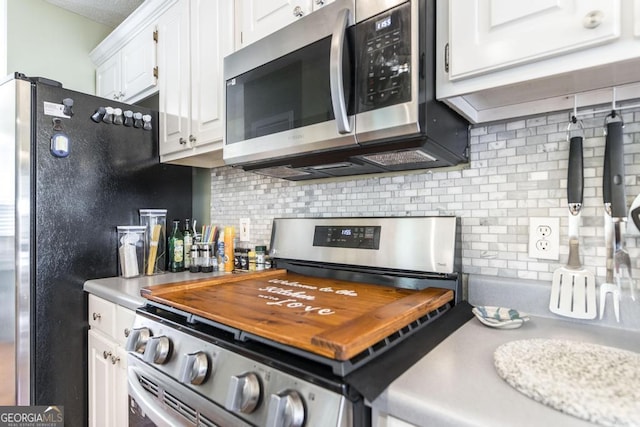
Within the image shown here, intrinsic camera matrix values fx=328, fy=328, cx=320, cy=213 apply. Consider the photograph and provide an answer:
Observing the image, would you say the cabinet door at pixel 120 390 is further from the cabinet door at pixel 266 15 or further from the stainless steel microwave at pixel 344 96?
the cabinet door at pixel 266 15

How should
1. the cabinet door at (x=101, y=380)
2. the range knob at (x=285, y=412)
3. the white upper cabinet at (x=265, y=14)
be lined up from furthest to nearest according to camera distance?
the cabinet door at (x=101, y=380) → the white upper cabinet at (x=265, y=14) → the range knob at (x=285, y=412)

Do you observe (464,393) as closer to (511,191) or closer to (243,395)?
(243,395)

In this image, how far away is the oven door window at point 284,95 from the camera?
0.99 metres

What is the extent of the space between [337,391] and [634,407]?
427 millimetres

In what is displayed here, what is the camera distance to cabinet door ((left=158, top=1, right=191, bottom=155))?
1.66 m

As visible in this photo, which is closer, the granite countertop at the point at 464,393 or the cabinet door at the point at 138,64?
the granite countertop at the point at 464,393

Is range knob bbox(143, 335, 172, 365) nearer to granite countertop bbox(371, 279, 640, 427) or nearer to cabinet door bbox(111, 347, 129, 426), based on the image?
cabinet door bbox(111, 347, 129, 426)

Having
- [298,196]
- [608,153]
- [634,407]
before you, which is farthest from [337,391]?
[298,196]

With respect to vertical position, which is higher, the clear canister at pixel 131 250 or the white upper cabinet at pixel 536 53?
the white upper cabinet at pixel 536 53

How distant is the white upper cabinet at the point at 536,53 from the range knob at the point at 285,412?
0.79 metres

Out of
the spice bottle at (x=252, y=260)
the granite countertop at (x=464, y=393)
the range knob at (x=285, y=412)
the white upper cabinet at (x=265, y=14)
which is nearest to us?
the granite countertop at (x=464, y=393)

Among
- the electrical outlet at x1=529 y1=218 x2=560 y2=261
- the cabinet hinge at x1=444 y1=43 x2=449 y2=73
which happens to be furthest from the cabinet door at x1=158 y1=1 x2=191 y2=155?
the electrical outlet at x1=529 y1=218 x2=560 y2=261

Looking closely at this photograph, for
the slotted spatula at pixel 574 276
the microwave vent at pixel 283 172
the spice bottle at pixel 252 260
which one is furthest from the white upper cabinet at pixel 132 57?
the slotted spatula at pixel 574 276

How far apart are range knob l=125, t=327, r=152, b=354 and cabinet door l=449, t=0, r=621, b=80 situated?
1.13 meters
